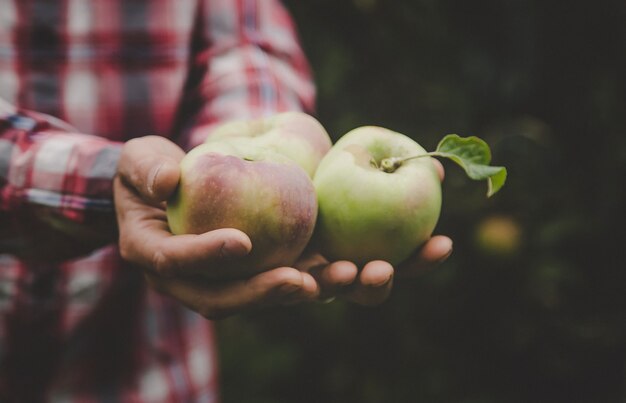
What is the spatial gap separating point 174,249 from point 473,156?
36 cm

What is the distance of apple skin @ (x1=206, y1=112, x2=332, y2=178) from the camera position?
841mm

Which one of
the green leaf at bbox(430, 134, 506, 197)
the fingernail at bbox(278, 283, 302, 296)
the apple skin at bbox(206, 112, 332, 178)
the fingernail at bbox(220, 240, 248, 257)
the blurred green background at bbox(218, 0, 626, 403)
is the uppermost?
the green leaf at bbox(430, 134, 506, 197)

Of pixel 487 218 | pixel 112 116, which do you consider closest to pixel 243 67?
pixel 112 116

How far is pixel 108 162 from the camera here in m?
0.85

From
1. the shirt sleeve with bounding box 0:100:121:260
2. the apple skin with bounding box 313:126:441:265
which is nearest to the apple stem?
the apple skin with bounding box 313:126:441:265

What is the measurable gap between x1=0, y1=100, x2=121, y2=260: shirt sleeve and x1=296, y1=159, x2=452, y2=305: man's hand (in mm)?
268

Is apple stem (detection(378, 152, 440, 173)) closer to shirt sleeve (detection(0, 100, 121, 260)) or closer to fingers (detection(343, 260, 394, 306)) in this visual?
fingers (detection(343, 260, 394, 306))

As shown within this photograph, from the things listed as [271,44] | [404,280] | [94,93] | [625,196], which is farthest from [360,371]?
[94,93]

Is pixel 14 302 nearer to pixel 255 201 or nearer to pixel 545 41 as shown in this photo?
pixel 255 201

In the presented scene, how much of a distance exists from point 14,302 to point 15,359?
0.30ft

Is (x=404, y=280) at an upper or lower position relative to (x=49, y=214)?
lower

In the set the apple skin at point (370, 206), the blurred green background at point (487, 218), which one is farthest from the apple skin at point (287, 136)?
the blurred green background at point (487, 218)

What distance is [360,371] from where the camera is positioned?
1602 mm

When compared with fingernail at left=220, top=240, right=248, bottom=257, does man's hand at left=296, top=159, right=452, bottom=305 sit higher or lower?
lower
